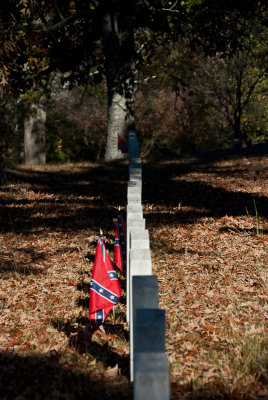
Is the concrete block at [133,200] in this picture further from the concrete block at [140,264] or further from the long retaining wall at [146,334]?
the concrete block at [140,264]

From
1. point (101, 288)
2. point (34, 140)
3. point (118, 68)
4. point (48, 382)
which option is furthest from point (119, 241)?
point (34, 140)

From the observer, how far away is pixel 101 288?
5781mm

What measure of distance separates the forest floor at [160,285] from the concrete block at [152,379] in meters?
1.59

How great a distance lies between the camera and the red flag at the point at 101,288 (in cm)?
575

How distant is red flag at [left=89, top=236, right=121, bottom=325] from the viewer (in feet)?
18.9

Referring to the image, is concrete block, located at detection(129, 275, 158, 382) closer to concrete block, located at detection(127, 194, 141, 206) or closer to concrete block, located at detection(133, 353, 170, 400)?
concrete block, located at detection(133, 353, 170, 400)

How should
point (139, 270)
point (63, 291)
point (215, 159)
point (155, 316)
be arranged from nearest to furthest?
point (155, 316), point (139, 270), point (63, 291), point (215, 159)

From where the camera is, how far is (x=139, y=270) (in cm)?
443

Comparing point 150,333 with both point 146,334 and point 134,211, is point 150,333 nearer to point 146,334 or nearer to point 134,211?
point 146,334

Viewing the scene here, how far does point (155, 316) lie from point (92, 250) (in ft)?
17.7

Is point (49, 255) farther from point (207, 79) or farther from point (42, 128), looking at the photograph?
point (207, 79)

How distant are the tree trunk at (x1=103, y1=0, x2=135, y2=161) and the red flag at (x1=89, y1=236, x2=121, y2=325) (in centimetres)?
1242

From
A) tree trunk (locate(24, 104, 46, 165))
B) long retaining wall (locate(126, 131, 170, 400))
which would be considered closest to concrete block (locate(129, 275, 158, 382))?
long retaining wall (locate(126, 131, 170, 400))

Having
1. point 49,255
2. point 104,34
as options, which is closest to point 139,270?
point 49,255
